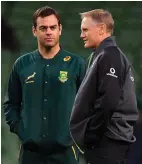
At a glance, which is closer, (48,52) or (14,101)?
→ (48,52)

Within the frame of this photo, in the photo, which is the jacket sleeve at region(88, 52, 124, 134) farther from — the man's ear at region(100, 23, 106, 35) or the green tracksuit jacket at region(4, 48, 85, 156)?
the green tracksuit jacket at region(4, 48, 85, 156)

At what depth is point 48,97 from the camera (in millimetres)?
4312

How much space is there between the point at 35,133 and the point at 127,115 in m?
0.82

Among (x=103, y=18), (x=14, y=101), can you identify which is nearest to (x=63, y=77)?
(x=14, y=101)

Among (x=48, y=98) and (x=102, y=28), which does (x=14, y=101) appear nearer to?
(x=48, y=98)

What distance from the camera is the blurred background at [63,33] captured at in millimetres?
6594

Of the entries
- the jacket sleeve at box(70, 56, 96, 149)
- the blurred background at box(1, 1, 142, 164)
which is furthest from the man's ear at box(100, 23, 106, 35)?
the blurred background at box(1, 1, 142, 164)

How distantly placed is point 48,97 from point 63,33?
2.43 metres

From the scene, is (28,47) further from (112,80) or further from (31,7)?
(112,80)

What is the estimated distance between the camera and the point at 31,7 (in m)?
6.83

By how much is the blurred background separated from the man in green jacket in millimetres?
2126

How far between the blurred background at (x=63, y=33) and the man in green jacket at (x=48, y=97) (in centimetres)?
213

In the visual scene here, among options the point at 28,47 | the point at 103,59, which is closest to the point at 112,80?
the point at 103,59

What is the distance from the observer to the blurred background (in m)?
6.59
